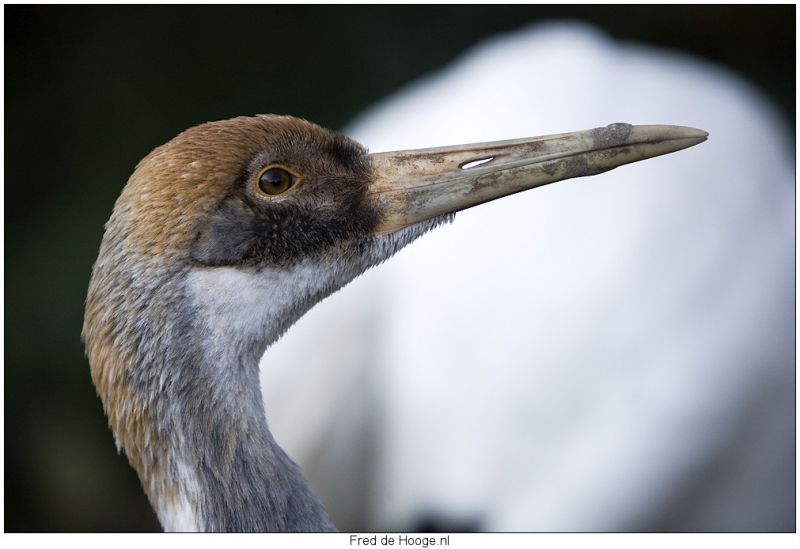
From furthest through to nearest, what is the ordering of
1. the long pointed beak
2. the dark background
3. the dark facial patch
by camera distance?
the dark background, the long pointed beak, the dark facial patch

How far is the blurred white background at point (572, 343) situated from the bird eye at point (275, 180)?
1.40 metres

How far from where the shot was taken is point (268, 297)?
1.64m

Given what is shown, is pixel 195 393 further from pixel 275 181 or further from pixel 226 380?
pixel 275 181

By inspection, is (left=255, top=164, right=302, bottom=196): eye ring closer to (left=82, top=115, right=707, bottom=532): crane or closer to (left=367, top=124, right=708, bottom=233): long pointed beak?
(left=82, top=115, right=707, bottom=532): crane

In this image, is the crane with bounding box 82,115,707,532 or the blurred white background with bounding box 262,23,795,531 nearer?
the crane with bounding box 82,115,707,532

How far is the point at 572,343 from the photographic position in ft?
9.66

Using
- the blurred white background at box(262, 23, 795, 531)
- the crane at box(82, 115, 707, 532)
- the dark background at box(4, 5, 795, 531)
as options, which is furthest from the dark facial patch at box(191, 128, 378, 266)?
the blurred white background at box(262, 23, 795, 531)

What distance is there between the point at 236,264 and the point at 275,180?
0.19 meters

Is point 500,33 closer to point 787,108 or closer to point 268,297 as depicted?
point 787,108

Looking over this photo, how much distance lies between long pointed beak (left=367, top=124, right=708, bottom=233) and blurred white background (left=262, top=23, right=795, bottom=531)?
116cm

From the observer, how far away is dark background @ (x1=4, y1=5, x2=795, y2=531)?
2318mm

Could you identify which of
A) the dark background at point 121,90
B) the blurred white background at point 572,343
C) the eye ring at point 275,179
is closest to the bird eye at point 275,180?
the eye ring at point 275,179
